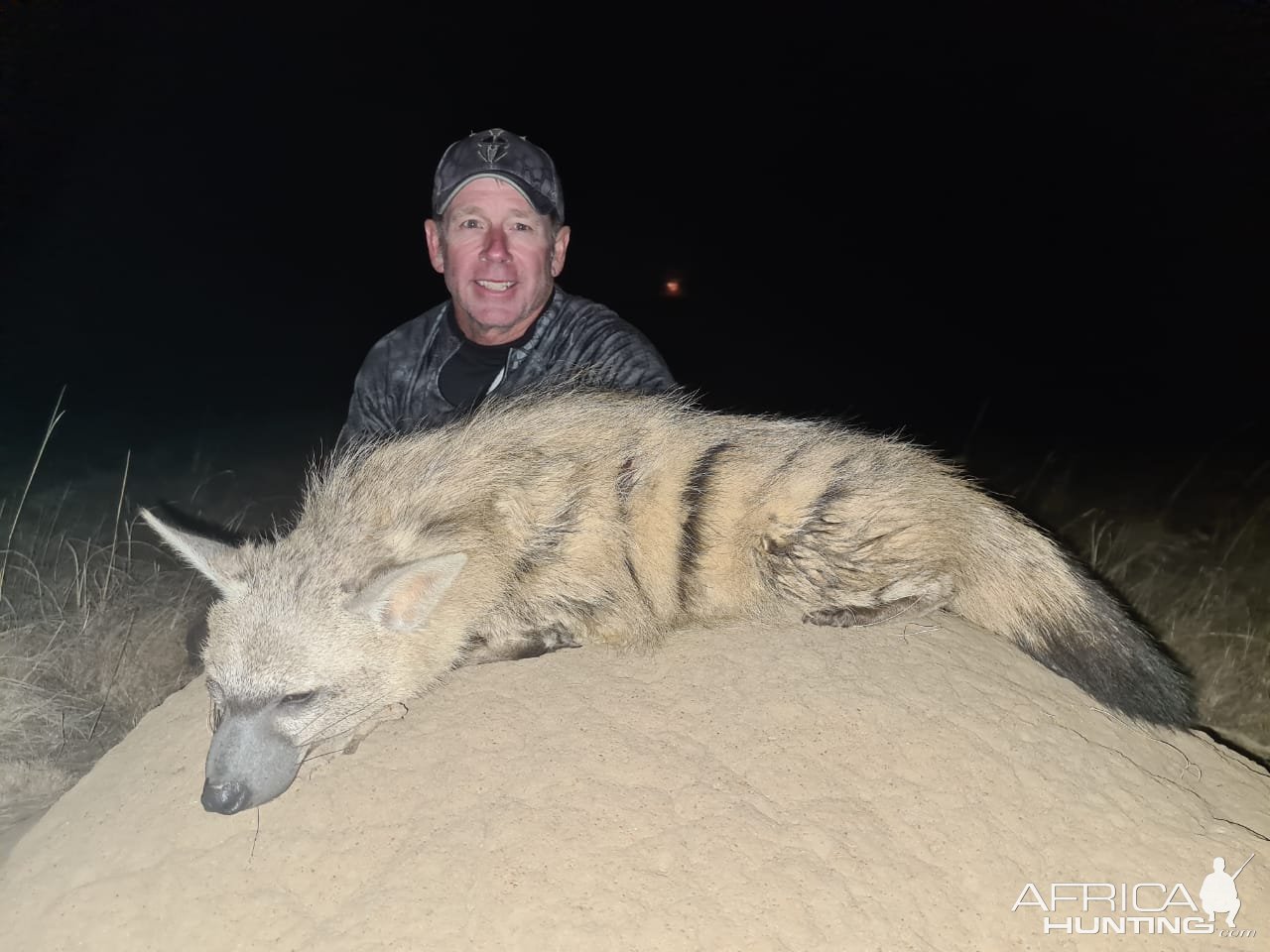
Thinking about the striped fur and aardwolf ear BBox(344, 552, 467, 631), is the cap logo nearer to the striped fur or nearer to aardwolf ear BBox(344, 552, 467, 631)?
the striped fur

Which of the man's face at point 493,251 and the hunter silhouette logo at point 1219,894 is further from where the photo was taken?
the man's face at point 493,251

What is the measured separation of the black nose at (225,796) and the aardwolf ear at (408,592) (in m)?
0.52

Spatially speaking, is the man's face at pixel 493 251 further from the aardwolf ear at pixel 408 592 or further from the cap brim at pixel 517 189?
the aardwolf ear at pixel 408 592

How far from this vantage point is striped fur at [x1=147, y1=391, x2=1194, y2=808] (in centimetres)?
242

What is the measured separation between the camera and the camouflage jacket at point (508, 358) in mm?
3734

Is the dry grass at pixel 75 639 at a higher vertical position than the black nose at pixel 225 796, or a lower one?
lower

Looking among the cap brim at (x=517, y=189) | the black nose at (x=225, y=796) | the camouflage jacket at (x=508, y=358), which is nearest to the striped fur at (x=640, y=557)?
the black nose at (x=225, y=796)

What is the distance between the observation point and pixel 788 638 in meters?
2.48

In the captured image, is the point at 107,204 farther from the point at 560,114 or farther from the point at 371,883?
the point at 371,883

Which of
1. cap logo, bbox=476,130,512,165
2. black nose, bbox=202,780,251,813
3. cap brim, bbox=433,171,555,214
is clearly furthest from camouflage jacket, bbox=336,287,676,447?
black nose, bbox=202,780,251,813

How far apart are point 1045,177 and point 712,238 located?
5.80 m

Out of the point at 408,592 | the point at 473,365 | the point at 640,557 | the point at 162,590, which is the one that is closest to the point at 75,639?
the point at 162,590

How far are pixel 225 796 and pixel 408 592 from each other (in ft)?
2.23

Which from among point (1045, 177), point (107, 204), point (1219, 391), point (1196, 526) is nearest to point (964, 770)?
point (1196, 526)
